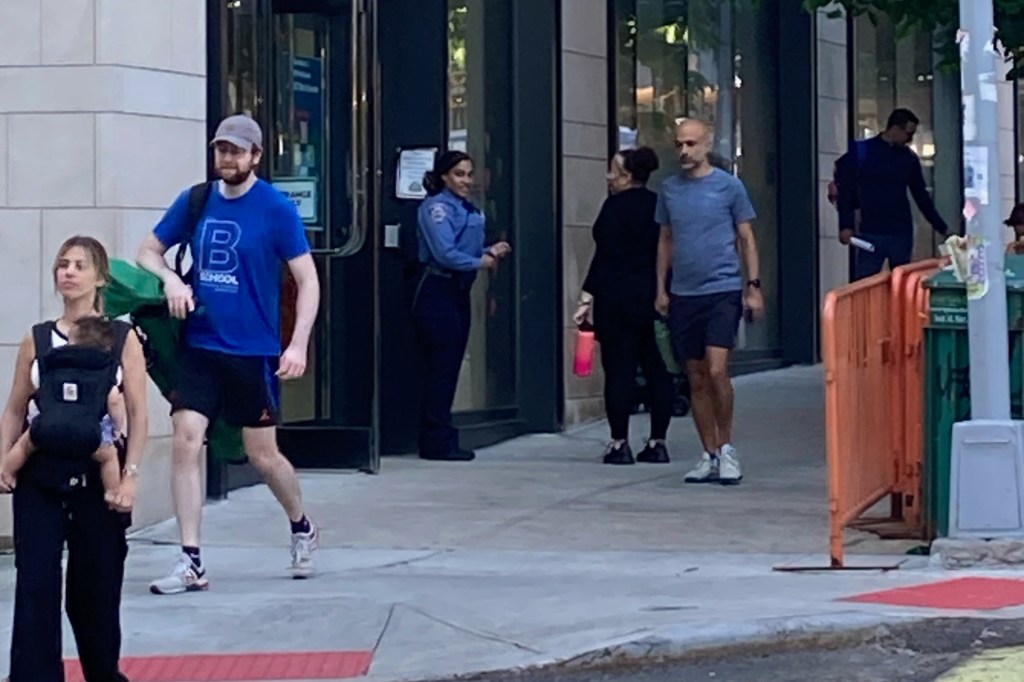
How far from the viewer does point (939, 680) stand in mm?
6938

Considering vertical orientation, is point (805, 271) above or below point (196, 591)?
above

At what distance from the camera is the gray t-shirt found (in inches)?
451

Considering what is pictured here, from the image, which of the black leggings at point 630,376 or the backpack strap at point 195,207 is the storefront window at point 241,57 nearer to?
the backpack strap at point 195,207

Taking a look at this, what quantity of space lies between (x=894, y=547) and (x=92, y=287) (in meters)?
4.43

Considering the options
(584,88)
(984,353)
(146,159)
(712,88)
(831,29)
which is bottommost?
(984,353)

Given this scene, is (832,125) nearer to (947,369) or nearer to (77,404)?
(947,369)

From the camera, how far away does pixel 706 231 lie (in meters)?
11.5

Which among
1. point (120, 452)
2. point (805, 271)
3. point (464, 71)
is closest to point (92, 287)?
point (120, 452)

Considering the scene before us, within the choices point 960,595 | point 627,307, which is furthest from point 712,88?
point 960,595

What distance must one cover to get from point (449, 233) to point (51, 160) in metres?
3.19

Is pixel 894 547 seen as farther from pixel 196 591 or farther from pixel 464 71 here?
pixel 464 71

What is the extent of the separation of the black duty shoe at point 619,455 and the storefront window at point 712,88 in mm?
3117

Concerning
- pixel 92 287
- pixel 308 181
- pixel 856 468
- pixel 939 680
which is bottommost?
pixel 939 680

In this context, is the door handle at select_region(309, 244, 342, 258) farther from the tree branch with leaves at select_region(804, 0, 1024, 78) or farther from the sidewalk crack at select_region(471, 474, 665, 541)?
the tree branch with leaves at select_region(804, 0, 1024, 78)
